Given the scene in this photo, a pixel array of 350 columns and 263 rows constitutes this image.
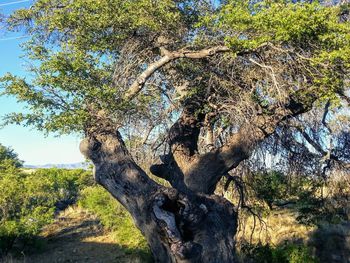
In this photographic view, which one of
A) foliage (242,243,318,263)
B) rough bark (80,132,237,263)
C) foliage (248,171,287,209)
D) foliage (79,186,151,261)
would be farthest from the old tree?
foliage (79,186,151,261)

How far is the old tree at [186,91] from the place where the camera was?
A: 610cm

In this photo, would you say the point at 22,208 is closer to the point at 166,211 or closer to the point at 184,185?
the point at 184,185

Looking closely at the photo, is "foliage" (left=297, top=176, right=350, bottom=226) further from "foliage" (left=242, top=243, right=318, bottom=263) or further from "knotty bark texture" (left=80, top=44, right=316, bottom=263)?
"knotty bark texture" (left=80, top=44, right=316, bottom=263)

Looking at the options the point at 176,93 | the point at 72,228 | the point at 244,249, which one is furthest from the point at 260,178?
the point at 72,228

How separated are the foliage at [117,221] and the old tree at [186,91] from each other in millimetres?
4631

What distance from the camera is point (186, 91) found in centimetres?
Result: 777

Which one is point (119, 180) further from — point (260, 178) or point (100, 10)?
point (260, 178)

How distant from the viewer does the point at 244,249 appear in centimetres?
1100

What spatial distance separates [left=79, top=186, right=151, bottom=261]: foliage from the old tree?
4631mm

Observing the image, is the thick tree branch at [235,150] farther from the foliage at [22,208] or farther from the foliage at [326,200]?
the foliage at [22,208]

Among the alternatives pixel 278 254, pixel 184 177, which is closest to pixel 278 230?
pixel 278 254

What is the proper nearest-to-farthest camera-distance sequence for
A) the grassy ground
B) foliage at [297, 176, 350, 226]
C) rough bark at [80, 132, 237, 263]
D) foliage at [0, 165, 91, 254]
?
rough bark at [80, 132, 237, 263]
foliage at [297, 176, 350, 226]
the grassy ground
foliage at [0, 165, 91, 254]

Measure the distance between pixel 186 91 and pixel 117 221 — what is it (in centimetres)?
860

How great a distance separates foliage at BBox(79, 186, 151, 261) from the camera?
1230cm
